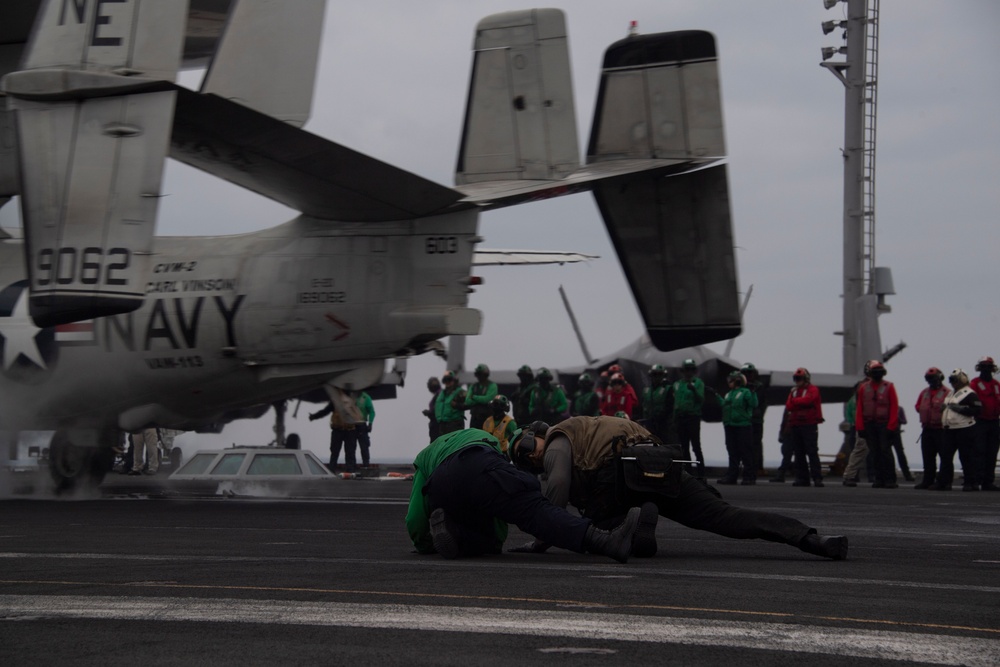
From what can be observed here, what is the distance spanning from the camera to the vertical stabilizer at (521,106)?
15.0 meters

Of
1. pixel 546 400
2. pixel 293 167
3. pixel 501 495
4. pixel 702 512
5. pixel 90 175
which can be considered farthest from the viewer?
pixel 546 400

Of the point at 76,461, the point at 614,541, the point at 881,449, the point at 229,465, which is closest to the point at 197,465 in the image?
the point at 229,465

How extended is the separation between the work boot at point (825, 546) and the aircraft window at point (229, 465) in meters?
13.4

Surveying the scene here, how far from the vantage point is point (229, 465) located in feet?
64.6

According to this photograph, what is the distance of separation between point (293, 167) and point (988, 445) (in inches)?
475

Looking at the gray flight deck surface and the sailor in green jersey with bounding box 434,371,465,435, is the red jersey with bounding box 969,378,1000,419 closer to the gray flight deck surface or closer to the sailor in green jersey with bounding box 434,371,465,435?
the gray flight deck surface

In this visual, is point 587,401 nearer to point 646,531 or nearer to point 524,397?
point 524,397

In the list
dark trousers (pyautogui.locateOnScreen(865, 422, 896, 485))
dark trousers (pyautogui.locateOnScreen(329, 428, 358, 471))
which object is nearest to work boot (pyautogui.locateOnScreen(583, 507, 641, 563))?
dark trousers (pyautogui.locateOnScreen(865, 422, 896, 485))

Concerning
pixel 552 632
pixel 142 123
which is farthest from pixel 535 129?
pixel 552 632

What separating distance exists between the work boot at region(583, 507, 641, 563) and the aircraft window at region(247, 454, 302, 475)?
42.2ft

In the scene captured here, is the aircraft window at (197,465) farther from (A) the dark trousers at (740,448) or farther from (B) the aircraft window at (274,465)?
(A) the dark trousers at (740,448)

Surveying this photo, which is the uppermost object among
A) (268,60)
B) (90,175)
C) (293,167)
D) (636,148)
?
(268,60)

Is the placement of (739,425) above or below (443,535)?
above

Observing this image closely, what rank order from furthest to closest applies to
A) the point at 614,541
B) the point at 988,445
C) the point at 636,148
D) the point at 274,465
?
1. the point at 274,465
2. the point at 988,445
3. the point at 636,148
4. the point at 614,541
